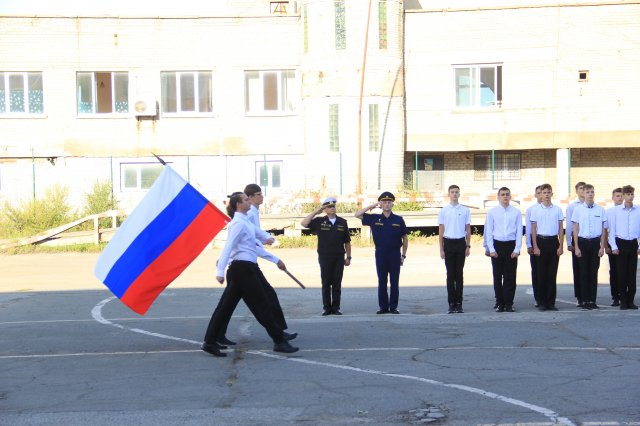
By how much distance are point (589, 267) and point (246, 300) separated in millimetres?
5879

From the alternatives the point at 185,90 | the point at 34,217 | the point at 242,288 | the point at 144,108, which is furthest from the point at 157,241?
the point at 185,90

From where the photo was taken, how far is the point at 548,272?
1406 cm

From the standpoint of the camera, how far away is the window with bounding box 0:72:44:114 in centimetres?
3369

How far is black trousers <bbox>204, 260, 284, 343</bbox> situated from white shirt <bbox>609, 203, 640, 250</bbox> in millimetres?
6170

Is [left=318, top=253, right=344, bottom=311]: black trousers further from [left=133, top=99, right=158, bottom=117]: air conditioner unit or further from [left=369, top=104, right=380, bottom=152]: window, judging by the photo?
[left=133, top=99, right=158, bottom=117]: air conditioner unit

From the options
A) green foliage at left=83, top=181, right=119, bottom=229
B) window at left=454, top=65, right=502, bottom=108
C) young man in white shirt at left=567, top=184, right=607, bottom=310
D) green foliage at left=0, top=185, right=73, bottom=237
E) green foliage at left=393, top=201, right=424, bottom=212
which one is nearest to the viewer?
young man in white shirt at left=567, top=184, right=607, bottom=310

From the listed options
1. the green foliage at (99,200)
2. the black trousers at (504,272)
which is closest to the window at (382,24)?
the green foliage at (99,200)

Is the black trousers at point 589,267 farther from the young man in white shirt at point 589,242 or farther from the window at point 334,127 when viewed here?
the window at point 334,127

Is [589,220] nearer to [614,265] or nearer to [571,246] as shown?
[571,246]

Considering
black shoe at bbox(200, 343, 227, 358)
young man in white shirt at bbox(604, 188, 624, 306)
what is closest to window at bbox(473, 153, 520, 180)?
young man in white shirt at bbox(604, 188, 624, 306)

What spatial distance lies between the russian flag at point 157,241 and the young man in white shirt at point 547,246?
5.21 metres

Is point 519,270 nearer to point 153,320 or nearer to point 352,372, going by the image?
point 153,320

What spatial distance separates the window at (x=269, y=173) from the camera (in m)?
34.2

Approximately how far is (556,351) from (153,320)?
239 inches
